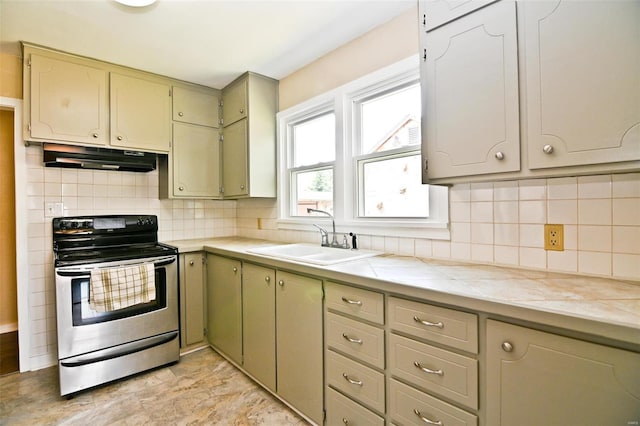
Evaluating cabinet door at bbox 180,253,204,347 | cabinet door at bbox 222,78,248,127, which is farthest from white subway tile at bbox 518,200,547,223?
cabinet door at bbox 180,253,204,347

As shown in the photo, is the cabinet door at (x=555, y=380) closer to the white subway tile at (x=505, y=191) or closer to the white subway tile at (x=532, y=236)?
the white subway tile at (x=532, y=236)

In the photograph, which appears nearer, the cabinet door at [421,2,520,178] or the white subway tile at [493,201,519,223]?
the cabinet door at [421,2,520,178]

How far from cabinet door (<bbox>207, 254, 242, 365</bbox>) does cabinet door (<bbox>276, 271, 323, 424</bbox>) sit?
21.1 inches

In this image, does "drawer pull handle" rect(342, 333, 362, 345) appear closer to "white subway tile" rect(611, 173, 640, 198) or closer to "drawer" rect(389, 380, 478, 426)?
"drawer" rect(389, 380, 478, 426)

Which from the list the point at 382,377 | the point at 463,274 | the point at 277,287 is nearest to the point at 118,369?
the point at 277,287

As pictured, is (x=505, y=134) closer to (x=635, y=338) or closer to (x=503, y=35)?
(x=503, y=35)

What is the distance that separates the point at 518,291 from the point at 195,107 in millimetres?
3053

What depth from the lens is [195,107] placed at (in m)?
3.04

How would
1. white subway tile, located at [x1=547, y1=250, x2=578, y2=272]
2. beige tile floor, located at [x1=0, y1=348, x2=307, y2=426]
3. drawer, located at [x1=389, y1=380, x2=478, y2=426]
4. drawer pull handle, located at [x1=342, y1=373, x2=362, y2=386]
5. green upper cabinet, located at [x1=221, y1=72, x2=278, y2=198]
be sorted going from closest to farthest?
drawer, located at [x1=389, y1=380, x2=478, y2=426]
white subway tile, located at [x1=547, y1=250, x2=578, y2=272]
drawer pull handle, located at [x1=342, y1=373, x2=362, y2=386]
beige tile floor, located at [x1=0, y1=348, x2=307, y2=426]
green upper cabinet, located at [x1=221, y1=72, x2=278, y2=198]

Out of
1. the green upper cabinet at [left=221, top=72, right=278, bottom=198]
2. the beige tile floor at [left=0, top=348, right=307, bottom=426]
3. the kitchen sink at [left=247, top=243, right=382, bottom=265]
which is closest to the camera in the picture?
the beige tile floor at [left=0, top=348, right=307, bottom=426]

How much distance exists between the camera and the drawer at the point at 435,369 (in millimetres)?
1133

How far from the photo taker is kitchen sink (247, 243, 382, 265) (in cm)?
197

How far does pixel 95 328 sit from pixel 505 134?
275cm

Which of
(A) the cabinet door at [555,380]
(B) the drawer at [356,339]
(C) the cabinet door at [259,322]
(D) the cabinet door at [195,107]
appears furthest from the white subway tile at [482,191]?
(D) the cabinet door at [195,107]
